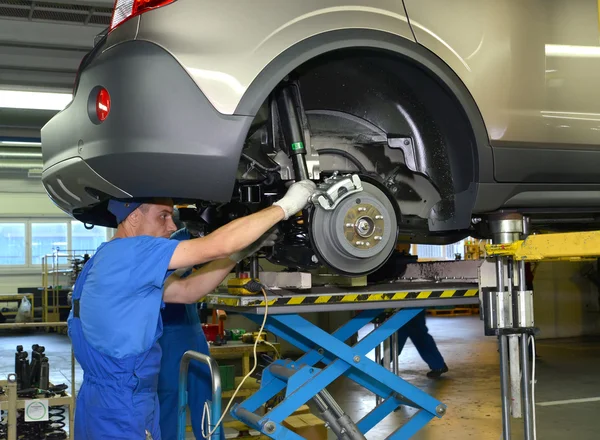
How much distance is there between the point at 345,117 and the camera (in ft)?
9.36

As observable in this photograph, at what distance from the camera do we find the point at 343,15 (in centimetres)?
225

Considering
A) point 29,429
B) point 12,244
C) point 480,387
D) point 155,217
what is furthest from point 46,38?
point 12,244

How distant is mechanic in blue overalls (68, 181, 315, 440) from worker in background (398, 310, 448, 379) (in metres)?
4.66

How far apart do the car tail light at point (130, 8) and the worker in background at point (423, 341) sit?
17.0ft

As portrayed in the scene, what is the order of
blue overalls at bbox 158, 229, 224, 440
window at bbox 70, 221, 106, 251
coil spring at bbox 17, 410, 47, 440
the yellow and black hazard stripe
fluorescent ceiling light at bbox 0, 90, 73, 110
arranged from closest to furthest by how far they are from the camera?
the yellow and black hazard stripe
blue overalls at bbox 158, 229, 224, 440
coil spring at bbox 17, 410, 47, 440
fluorescent ceiling light at bbox 0, 90, 73, 110
window at bbox 70, 221, 106, 251

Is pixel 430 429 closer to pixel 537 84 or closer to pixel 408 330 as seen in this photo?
pixel 408 330

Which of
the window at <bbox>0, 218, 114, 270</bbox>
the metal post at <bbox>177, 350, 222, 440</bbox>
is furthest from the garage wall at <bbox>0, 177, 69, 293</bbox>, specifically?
the metal post at <bbox>177, 350, 222, 440</bbox>

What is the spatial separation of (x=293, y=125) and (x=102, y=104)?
2.09 feet

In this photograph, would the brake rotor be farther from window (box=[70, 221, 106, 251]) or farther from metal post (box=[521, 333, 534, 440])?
window (box=[70, 221, 106, 251])

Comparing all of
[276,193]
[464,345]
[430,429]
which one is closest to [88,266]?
[276,193]

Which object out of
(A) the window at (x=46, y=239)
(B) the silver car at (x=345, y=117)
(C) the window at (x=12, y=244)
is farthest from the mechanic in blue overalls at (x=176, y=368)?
(C) the window at (x=12, y=244)

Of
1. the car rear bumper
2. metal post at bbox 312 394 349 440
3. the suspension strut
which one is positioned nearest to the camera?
the car rear bumper

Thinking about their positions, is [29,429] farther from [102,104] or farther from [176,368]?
[102,104]

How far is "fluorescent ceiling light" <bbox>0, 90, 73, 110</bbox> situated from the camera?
676 centimetres
